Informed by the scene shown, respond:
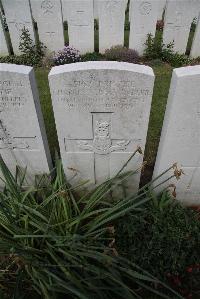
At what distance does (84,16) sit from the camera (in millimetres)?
6211

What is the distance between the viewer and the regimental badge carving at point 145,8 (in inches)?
233

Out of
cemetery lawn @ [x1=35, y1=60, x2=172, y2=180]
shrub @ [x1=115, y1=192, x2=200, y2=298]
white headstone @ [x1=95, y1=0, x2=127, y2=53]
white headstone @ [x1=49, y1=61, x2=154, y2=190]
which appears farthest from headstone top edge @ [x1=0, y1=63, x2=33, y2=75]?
white headstone @ [x1=95, y1=0, x2=127, y2=53]

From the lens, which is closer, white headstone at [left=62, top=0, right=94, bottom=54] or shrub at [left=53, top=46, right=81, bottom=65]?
white headstone at [left=62, top=0, right=94, bottom=54]

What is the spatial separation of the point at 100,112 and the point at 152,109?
2.42 m

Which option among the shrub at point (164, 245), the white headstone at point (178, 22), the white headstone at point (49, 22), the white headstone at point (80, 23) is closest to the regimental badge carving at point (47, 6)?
the white headstone at point (49, 22)

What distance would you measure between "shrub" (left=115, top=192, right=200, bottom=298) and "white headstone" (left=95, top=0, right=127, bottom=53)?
4.62 m

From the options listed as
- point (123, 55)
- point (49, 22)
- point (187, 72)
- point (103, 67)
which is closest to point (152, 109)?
point (123, 55)

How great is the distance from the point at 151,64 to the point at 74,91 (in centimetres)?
418

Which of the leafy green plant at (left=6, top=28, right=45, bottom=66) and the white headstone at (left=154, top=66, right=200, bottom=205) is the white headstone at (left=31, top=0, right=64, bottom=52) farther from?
the white headstone at (left=154, top=66, right=200, bottom=205)

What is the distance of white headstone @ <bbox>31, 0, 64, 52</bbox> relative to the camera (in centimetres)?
605

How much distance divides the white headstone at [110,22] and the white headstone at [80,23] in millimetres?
203

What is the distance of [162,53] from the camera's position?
6500 millimetres

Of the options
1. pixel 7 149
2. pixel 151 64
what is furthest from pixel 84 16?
pixel 7 149

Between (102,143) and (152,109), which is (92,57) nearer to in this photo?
(152,109)
